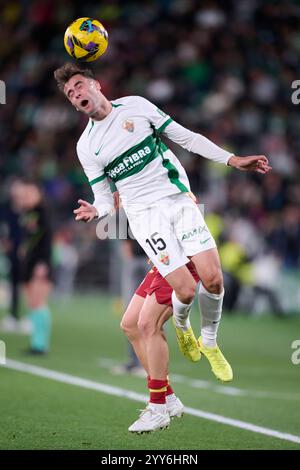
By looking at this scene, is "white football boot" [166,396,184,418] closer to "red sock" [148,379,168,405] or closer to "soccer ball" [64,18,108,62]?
"red sock" [148,379,168,405]

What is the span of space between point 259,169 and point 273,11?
14.4 m

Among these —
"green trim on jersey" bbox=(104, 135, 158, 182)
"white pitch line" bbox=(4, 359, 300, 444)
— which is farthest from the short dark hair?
"white pitch line" bbox=(4, 359, 300, 444)

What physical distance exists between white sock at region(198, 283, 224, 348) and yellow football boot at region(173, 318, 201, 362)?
3.4 inches

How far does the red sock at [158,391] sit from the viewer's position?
768 centimetres

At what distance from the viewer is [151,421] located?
758 centimetres

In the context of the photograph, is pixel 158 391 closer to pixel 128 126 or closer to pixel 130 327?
pixel 130 327

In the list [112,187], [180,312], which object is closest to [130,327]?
[180,312]

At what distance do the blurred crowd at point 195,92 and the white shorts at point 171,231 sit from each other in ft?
38.3

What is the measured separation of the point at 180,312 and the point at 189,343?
410mm

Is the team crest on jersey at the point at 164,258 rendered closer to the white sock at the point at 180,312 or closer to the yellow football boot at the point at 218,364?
the white sock at the point at 180,312

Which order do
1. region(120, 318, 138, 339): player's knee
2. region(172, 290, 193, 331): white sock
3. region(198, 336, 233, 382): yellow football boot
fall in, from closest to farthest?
region(172, 290, 193, 331): white sock
region(198, 336, 233, 382): yellow football boot
region(120, 318, 138, 339): player's knee

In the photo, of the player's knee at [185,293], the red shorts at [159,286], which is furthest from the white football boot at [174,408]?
the player's knee at [185,293]

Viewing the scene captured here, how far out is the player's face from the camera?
7496 mm
